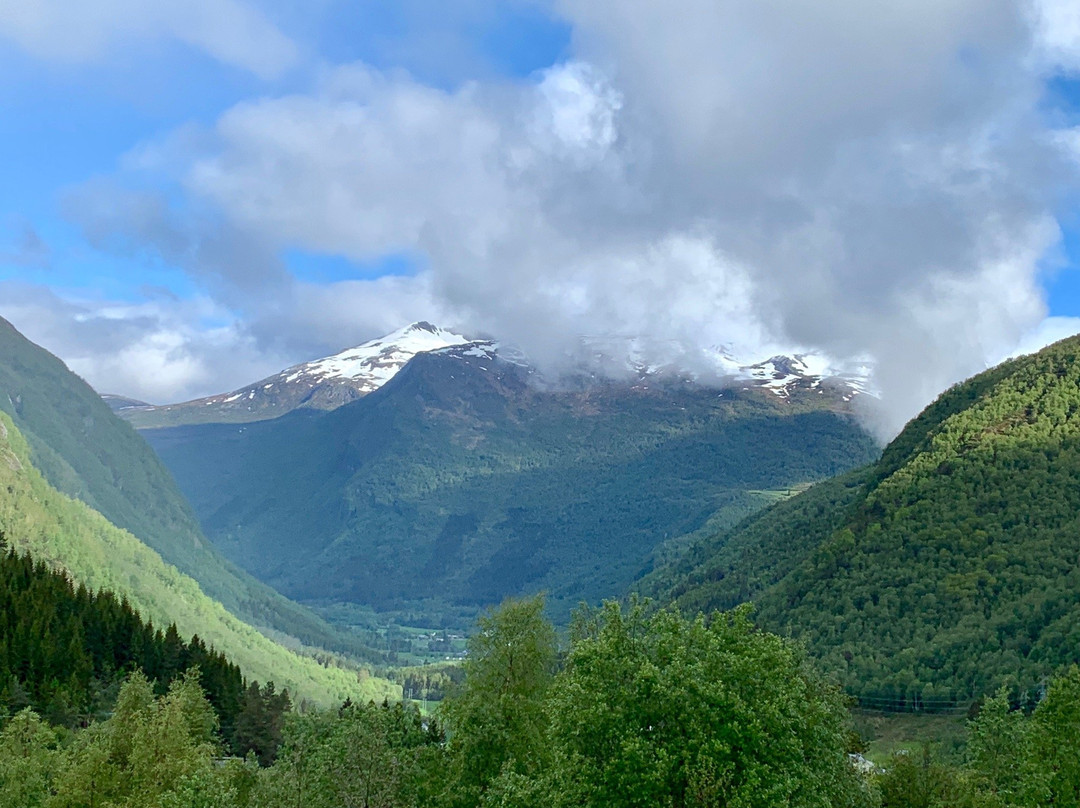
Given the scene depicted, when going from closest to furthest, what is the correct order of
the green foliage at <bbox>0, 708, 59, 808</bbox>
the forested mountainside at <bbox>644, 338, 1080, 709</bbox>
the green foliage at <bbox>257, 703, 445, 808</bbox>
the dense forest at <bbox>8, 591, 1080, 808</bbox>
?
the dense forest at <bbox>8, 591, 1080, 808</bbox> → the green foliage at <bbox>257, 703, 445, 808</bbox> → the green foliage at <bbox>0, 708, 59, 808</bbox> → the forested mountainside at <bbox>644, 338, 1080, 709</bbox>

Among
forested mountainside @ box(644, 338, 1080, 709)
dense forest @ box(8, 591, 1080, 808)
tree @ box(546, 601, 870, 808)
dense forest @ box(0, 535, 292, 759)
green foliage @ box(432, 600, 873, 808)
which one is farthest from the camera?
forested mountainside @ box(644, 338, 1080, 709)

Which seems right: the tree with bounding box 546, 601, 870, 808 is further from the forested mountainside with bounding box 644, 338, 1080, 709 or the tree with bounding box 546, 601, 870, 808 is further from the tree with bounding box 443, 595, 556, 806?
the forested mountainside with bounding box 644, 338, 1080, 709

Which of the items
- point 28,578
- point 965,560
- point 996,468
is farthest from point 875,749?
point 28,578

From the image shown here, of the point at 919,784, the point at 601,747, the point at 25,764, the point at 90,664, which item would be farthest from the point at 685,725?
the point at 90,664

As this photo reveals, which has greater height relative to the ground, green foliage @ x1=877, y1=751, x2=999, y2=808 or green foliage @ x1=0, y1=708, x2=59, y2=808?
green foliage @ x1=0, y1=708, x2=59, y2=808

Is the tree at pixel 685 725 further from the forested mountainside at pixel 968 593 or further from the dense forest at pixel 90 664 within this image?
the forested mountainside at pixel 968 593

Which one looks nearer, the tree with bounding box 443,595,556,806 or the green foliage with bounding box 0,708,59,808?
the tree with bounding box 443,595,556,806

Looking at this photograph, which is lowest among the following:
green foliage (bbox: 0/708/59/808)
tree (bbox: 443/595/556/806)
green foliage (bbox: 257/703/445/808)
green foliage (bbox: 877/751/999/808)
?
green foliage (bbox: 877/751/999/808)

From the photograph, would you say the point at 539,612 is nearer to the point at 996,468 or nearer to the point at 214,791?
the point at 214,791

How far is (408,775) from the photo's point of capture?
2509 inches

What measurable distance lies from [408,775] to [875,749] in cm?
10440

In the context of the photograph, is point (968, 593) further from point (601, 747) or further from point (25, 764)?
point (25, 764)

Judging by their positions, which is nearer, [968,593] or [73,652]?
[73,652]

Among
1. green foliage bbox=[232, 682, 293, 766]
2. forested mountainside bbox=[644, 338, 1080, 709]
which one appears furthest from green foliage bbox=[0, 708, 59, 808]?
forested mountainside bbox=[644, 338, 1080, 709]
